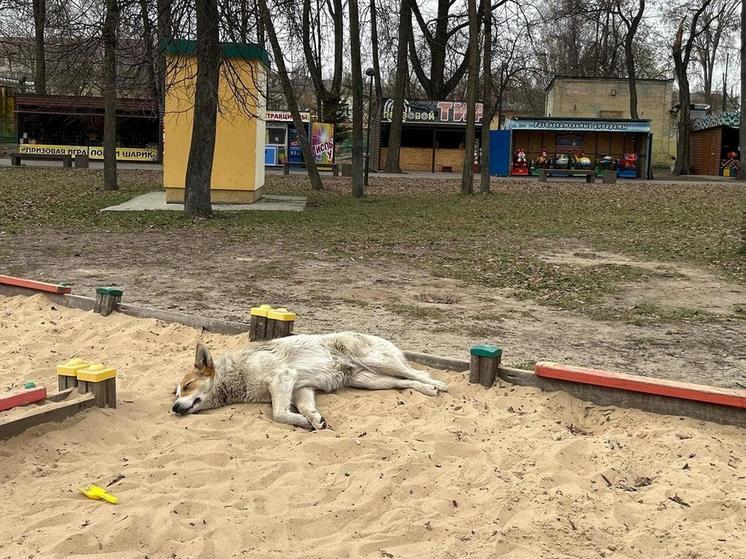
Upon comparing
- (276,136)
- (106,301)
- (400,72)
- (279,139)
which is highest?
(400,72)

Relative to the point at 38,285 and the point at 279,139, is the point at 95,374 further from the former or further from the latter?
the point at 279,139

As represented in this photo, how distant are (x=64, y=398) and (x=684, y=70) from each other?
40480 millimetres

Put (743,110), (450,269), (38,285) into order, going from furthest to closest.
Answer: (743,110), (450,269), (38,285)

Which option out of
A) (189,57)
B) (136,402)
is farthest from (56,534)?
(189,57)

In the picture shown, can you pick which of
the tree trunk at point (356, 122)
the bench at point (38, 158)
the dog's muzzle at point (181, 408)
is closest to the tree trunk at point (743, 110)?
the tree trunk at point (356, 122)

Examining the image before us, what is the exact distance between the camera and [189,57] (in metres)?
18.7

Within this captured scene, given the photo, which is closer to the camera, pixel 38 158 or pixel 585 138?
pixel 38 158

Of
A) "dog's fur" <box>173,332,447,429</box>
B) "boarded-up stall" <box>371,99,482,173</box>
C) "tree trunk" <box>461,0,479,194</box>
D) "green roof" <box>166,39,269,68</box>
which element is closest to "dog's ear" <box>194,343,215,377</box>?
"dog's fur" <box>173,332,447,429</box>

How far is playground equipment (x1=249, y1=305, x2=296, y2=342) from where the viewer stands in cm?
593

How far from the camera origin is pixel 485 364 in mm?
5281

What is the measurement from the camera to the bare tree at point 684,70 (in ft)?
126

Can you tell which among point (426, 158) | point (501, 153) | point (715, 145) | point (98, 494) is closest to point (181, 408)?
point (98, 494)

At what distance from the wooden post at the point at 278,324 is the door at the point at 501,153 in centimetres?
3320

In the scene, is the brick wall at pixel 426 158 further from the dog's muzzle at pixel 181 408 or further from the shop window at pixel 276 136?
the dog's muzzle at pixel 181 408
